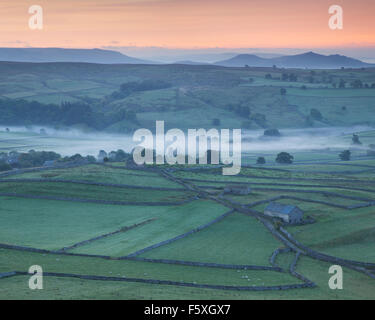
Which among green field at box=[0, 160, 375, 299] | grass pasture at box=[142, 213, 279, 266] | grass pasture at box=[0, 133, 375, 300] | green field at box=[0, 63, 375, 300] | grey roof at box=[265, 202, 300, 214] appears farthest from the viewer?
grey roof at box=[265, 202, 300, 214]

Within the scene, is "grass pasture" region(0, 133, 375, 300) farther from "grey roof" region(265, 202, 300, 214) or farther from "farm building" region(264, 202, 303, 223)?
"grey roof" region(265, 202, 300, 214)

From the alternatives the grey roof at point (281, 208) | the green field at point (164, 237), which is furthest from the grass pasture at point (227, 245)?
the grey roof at point (281, 208)

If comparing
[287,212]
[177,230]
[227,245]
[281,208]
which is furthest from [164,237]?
[281,208]

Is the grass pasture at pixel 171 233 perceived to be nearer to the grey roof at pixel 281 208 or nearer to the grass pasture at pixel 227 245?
the grass pasture at pixel 227 245

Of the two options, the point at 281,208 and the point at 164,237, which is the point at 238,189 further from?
the point at 164,237

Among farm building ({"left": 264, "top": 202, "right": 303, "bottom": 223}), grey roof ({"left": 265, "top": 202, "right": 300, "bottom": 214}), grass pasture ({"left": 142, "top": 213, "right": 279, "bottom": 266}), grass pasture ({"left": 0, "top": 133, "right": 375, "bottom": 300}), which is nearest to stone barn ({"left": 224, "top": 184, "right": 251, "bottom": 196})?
grass pasture ({"left": 0, "top": 133, "right": 375, "bottom": 300})

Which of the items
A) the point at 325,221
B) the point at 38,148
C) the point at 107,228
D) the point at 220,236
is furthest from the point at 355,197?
the point at 38,148
